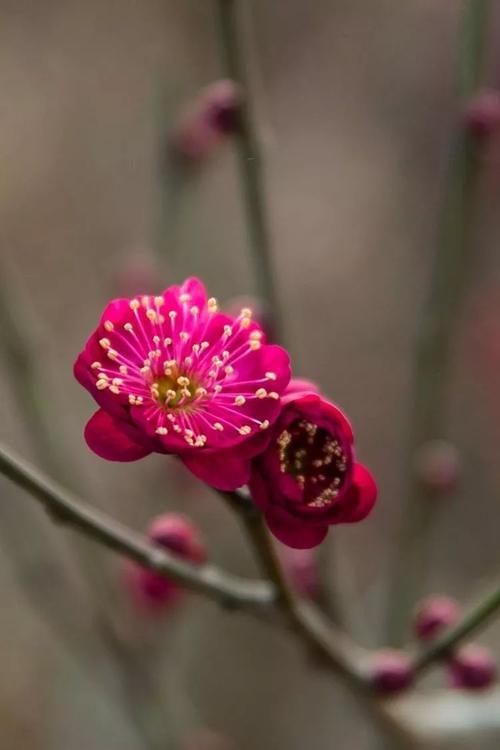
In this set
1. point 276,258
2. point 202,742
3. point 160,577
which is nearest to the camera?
point 160,577

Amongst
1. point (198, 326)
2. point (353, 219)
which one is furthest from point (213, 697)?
point (198, 326)

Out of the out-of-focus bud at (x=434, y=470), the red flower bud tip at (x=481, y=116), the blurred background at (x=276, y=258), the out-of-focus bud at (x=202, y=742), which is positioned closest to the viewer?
the red flower bud tip at (x=481, y=116)

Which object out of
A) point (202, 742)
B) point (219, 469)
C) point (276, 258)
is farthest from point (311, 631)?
point (276, 258)

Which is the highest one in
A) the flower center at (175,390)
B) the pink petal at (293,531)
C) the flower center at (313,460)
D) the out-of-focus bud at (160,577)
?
the flower center at (175,390)

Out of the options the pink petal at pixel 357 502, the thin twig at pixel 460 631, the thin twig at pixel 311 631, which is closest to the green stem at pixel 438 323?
the thin twig at pixel 311 631

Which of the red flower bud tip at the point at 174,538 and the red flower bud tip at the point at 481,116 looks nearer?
the red flower bud tip at the point at 174,538

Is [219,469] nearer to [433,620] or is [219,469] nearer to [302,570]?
[433,620]

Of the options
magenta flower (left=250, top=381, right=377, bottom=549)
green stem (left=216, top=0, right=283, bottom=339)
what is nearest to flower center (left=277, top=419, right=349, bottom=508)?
magenta flower (left=250, top=381, right=377, bottom=549)

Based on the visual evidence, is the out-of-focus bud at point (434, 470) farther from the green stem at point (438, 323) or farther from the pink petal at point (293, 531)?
the pink petal at point (293, 531)
